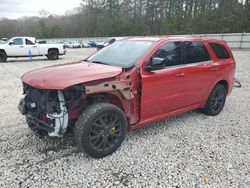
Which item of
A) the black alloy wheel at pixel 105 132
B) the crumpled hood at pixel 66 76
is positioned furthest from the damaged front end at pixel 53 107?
the black alloy wheel at pixel 105 132

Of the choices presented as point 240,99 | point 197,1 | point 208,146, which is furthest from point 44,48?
point 197,1

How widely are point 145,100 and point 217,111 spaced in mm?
2290

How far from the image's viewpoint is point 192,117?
189 inches

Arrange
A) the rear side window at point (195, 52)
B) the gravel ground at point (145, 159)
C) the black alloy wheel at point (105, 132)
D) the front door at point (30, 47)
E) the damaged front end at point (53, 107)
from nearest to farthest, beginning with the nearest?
1. the gravel ground at point (145, 159)
2. the damaged front end at point (53, 107)
3. the black alloy wheel at point (105, 132)
4. the rear side window at point (195, 52)
5. the front door at point (30, 47)

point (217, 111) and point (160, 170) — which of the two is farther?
point (217, 111)

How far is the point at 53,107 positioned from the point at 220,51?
3800 mm

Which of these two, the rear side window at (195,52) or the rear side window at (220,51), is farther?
the rear side window at (220,51)

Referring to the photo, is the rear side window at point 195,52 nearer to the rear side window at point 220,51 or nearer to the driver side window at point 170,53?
the driver side window at point 170,53

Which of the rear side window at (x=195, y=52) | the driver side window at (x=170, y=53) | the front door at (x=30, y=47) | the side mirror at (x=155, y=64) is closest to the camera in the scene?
the side mirror at (x=155, y=64)

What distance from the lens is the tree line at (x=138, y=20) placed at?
1431 inches

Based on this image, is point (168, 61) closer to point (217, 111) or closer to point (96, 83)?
point (96, 83)

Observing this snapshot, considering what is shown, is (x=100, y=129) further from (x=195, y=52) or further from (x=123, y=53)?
(x=195, y=52)

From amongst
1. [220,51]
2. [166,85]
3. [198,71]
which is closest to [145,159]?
[166,85]

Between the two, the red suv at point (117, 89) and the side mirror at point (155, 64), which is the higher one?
the side mirror at point (155, 64)
